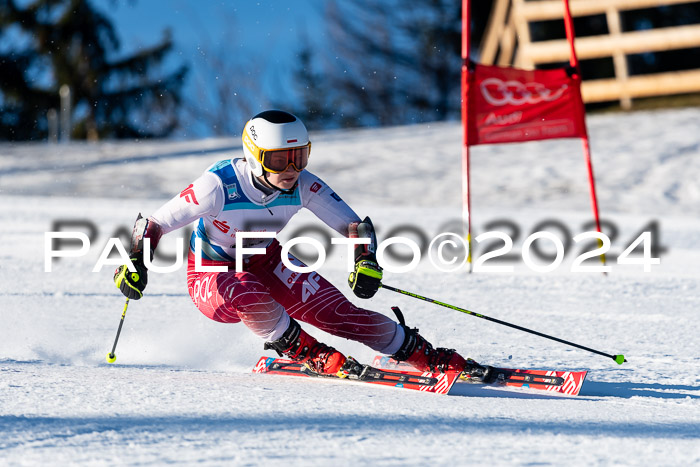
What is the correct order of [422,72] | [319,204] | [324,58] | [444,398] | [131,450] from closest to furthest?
[131,450] < [444,398] < [319,204] < [422,72] < [324,58]

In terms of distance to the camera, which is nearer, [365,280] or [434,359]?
[365,280]

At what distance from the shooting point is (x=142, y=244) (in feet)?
12.1

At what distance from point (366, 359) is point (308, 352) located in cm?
64

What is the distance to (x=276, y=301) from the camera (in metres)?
3.93

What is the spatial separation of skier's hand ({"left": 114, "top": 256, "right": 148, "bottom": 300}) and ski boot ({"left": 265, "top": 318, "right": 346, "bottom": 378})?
61 centimetres

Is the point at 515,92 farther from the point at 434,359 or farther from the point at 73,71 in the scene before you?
the point at 73,71

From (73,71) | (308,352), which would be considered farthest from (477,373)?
(73,71)

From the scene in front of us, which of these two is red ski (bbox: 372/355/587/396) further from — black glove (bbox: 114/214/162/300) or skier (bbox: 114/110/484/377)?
black glove (bbox: 114/214/162/300)

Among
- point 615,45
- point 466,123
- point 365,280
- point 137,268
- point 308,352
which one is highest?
point 615,45

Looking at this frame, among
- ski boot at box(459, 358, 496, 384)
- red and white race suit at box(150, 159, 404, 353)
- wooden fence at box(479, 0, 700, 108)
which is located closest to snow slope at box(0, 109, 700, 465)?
ski boot at box(459, 358, 496, 384)

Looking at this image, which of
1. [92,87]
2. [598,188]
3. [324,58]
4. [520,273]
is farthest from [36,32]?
[520,273]

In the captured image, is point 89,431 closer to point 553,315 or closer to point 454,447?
point 454,447

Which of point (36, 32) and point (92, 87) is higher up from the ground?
point (36, 32)

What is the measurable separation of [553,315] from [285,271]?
2.18 meters
